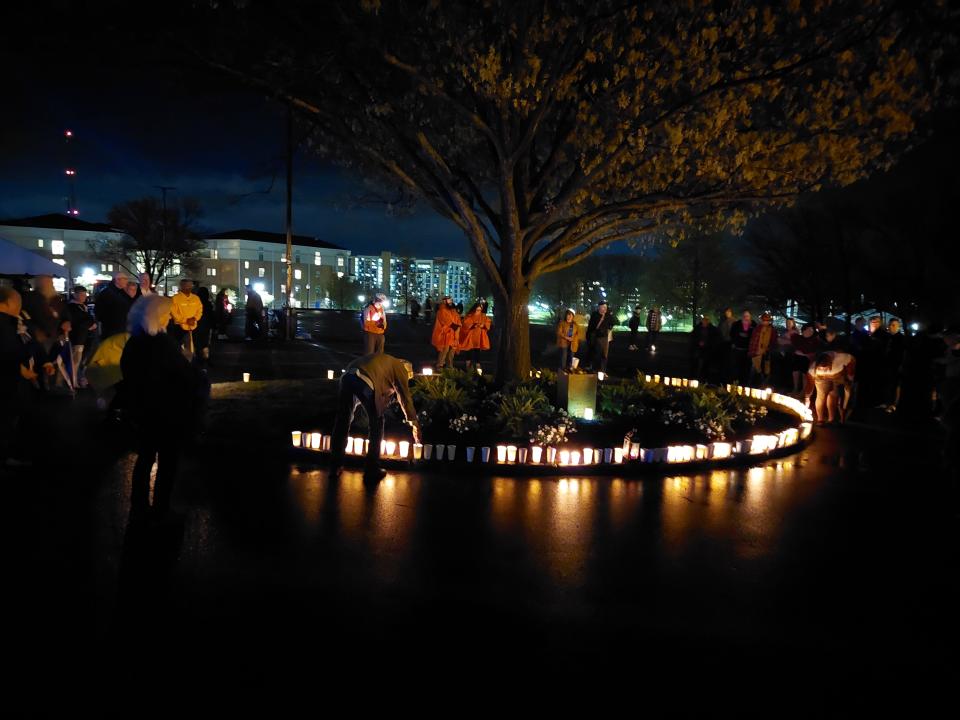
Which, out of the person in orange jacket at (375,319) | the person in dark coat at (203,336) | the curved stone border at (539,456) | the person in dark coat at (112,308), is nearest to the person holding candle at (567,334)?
the person in orange jacket at (375,319)

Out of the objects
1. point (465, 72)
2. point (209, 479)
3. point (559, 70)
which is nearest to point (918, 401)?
point (559, 70)

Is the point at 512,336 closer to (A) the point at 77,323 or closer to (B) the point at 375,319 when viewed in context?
Answer: (B) the point at 375,319

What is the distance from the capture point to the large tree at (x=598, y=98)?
880 cm

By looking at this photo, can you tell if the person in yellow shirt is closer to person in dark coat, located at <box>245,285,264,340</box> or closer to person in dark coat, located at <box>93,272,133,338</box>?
person in dark coat, located at <box>93,272,133,338</box>

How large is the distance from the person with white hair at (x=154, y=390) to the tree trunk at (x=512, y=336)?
6.87 metres

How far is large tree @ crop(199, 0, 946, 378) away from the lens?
8.80 meters

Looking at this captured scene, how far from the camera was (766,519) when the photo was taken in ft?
22.2

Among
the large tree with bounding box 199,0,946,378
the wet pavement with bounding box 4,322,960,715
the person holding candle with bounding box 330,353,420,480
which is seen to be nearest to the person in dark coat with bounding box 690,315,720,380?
the large tree with bounding box 199,0,946,378

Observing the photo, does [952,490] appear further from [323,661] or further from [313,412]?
[313,412]

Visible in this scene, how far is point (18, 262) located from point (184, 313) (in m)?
8.05

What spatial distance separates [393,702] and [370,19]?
27.8 feet

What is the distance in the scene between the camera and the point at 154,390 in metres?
5.34

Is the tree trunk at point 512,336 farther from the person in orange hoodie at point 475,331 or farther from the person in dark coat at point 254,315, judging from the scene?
the person in dark coat at point 254,315

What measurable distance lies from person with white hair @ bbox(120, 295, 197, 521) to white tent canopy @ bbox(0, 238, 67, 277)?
13.7 m
